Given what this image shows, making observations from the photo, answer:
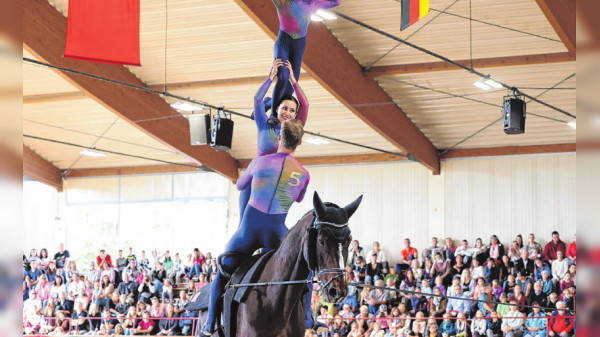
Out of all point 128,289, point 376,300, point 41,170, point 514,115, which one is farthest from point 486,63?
point 41,170

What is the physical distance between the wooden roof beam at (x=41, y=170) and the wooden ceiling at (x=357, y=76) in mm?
2518

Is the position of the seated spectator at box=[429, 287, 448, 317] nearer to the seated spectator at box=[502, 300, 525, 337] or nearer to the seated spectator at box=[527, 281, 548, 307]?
the seated spectator at box=[527, 281, 548, 307]

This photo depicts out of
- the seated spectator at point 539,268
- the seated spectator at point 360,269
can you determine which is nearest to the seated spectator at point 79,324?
the seated spectator at point 360,269

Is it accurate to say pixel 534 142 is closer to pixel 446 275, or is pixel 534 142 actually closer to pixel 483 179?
pixel 483 179

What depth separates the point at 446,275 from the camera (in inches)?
674

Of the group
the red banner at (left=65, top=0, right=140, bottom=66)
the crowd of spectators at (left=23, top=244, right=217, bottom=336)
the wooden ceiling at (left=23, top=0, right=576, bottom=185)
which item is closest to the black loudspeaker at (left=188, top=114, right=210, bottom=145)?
the wooden ceiling at (left=23, top=0, right=576, bottom=185)

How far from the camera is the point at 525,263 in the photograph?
16422 mm

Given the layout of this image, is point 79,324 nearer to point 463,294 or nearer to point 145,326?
point 145,326

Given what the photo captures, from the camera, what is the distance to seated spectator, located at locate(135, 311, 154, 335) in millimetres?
17172

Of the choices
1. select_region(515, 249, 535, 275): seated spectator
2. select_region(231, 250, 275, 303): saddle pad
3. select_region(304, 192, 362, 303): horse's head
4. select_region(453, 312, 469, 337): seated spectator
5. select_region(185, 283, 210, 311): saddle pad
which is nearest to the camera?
select_region(304, 192, 362, 303): horse's head

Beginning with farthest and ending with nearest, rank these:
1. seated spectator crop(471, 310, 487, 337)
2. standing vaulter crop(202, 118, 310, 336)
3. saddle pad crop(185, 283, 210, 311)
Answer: seated spectator crop(471, 310, 487, 337)
saddle pad crop(185, 283, 210, 311)
standing vaulter crop(202, 118, 310, 336)

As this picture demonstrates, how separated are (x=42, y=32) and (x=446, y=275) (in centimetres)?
923

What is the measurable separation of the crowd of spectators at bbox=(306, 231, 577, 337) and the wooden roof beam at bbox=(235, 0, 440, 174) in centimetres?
260

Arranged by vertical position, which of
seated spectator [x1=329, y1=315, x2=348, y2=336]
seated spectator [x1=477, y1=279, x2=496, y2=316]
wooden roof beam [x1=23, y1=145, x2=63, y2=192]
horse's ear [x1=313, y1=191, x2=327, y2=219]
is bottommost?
seated spectator [x1=329, y1=315, x2=348, y2=336]
